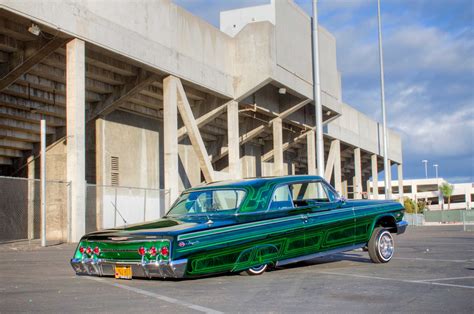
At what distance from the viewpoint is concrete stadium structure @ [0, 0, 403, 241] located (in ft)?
72.7

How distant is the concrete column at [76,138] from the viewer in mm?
21594

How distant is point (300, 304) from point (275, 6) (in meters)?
28.5

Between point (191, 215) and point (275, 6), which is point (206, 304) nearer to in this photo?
point (191, 215)

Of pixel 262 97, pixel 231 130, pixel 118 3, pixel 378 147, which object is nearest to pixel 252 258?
pixel 118 3

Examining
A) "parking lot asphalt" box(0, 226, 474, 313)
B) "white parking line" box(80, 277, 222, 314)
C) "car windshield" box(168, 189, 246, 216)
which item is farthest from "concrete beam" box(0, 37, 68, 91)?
"white parking line" box(80, 277, 222, 314)

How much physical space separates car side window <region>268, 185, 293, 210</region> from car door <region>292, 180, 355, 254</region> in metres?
0.14

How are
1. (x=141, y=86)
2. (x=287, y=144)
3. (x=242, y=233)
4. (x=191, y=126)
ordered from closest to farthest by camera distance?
1. (x=242, y=233)
2. (x=141, y=86)
3. (x=191, y=126)
4. (x=287, y=144)

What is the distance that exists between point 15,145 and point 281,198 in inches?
828

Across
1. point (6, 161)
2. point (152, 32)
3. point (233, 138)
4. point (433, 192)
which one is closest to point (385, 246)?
point (152, 32)

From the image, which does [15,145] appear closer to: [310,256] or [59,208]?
[59,208]

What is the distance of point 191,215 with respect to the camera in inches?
398

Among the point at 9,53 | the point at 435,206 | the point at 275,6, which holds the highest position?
the point at 275,6

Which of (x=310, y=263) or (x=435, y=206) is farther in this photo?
(x=435, y=206)

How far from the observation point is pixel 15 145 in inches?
1120
